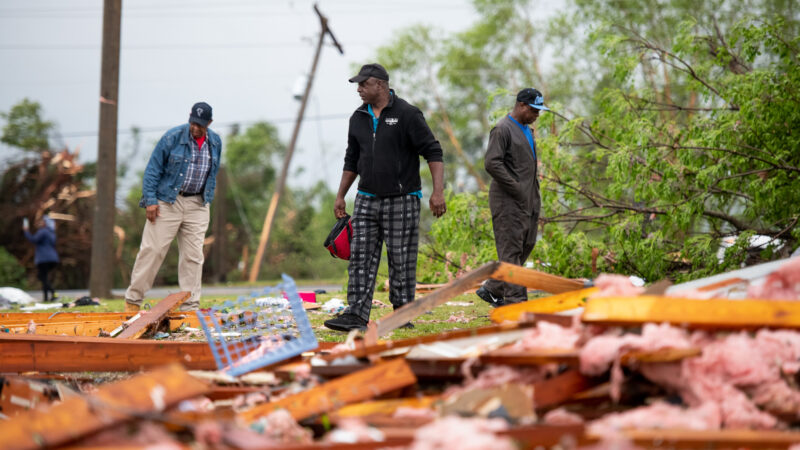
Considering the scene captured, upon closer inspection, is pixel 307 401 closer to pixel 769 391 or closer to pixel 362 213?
pixel 769 391

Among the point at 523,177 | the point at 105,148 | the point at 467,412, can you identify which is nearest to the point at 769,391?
the point at 467,412

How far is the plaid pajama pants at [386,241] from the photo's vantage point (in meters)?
5.62

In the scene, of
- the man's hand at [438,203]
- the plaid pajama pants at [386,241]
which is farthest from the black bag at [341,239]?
the man's hand at [438,203]

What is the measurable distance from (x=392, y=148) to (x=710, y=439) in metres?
3.80

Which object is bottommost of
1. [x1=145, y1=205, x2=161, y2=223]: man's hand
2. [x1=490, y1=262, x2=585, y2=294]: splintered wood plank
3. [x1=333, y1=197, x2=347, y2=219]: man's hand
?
[x1=490, y1=262, x2=585, y2=294]: splintered wood plank

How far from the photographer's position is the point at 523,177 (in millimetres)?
6371

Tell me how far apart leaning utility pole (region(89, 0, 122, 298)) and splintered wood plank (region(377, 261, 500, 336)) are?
9.76 meters

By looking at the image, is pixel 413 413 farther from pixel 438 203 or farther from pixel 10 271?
pixel 10 271

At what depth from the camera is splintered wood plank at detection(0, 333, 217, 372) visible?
396 cm

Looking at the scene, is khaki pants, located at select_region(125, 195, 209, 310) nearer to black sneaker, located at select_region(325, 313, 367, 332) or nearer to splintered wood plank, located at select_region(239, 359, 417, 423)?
black sneaker, located at select_region(325, 313, 367, 332)

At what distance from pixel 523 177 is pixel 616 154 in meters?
1.34

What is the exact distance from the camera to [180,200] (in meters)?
7.06

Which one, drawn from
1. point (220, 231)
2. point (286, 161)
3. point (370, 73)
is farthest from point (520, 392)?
point (286, 161)

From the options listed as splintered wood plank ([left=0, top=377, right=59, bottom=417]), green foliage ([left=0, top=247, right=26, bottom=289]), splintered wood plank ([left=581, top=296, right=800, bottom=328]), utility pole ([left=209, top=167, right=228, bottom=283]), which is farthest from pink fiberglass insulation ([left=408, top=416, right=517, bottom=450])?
green foliage ([left=0, top=247, right=26, bottom=289])
